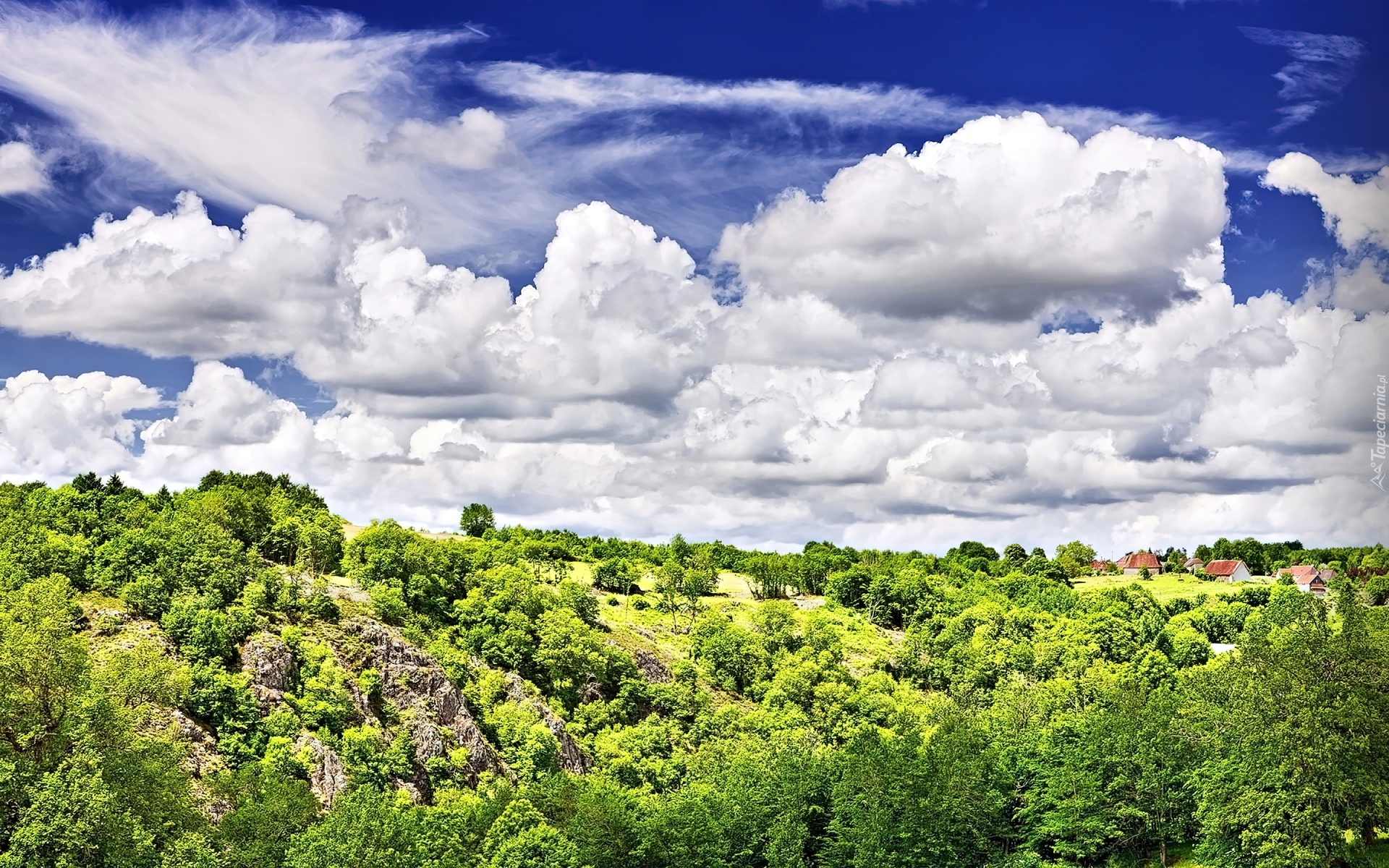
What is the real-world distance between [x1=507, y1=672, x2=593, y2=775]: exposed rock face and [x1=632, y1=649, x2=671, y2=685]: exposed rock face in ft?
67.7

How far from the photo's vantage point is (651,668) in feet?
570

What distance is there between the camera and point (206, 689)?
111 metres

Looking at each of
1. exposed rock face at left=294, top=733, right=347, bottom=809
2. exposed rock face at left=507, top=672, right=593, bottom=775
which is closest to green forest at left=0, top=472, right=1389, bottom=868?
exposed rock face at left=294, top=733, right=347, bottom=809

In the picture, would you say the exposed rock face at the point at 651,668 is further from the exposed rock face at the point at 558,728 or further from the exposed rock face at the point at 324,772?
the exposed rock face at the point at 324,772

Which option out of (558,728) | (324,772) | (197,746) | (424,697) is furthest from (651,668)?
(197,746)

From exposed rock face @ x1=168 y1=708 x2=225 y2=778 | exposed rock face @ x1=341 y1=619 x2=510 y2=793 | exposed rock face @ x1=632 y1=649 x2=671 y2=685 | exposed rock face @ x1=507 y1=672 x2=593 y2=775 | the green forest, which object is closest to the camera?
the green forest

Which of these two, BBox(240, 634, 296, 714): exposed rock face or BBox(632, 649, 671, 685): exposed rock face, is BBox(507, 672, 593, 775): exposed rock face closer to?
BBox(632, 649, 671, 685): exposed rock face

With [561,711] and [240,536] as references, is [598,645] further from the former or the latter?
[240,536]

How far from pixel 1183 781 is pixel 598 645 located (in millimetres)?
86154

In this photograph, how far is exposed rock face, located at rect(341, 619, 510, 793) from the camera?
129 metres

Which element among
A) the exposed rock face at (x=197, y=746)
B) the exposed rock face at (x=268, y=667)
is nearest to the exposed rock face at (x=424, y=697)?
the exposed rock face at (x=268, y=667)

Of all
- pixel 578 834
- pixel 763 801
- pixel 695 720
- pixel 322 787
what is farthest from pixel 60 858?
pixel 695 720

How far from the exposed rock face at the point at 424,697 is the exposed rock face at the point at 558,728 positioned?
29.0 ft

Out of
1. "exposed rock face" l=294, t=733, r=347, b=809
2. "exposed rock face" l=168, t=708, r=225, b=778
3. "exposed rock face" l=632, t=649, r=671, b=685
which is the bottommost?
"exposed rock face" l=294, t=733, r=347, b=809
